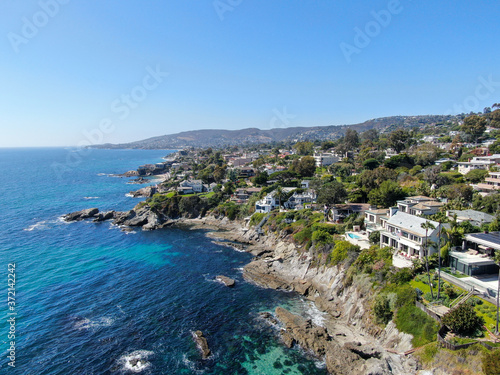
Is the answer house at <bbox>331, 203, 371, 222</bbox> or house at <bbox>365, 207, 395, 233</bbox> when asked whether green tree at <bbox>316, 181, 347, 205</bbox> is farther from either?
house at <bbox>365, 207, 395, 233</bbox>

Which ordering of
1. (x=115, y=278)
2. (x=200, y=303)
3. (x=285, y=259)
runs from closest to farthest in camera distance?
(x=200, y=303) < (x=115, y=278) < (x=285, y=259)

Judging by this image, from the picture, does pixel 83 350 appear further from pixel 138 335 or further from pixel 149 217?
pixel 149 217

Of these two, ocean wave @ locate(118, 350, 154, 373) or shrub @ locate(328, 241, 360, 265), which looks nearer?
ocean wave @ locate(118, 350, 154, 373)

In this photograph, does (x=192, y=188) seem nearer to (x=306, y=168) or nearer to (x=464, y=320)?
(x=306, y=168)

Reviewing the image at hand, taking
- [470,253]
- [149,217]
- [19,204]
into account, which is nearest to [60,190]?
[19,204]

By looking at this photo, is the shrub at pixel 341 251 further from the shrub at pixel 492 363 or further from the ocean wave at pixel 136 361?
the ocean wave at pixel 136 361

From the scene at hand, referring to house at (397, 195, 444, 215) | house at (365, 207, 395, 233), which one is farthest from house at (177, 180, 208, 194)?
house at (397, 195, 444, 215)

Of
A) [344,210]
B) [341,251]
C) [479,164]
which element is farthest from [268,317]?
[479,164]
